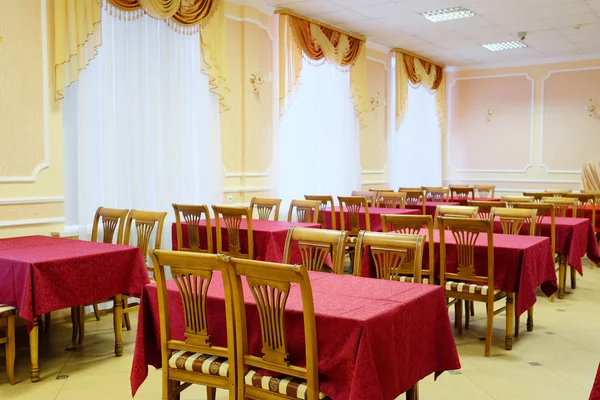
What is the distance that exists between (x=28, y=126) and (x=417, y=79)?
742 centimetres

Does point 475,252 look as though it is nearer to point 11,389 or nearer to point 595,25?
point 11,389

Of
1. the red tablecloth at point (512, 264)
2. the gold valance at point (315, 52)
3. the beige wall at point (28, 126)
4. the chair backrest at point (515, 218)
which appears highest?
the gold valance at point (315, 52)

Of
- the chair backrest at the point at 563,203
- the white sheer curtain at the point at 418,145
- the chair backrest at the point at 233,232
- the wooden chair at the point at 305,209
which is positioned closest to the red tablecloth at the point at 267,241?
the chair backrest at the point at 233,232

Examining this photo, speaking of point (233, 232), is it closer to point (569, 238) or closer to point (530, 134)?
point (569, 238)

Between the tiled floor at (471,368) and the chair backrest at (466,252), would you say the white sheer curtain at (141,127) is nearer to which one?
the tiled floor at (471,368)

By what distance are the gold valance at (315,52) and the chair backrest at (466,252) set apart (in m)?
3.93

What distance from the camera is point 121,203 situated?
18.5 ft

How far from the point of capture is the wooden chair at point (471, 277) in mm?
4055

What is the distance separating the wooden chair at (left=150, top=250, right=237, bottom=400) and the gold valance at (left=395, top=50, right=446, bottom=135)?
325 inches

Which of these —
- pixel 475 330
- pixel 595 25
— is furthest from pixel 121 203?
pixel 595 25

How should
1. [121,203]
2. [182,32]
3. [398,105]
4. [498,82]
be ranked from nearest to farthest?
1. [121,203]
2. [182,32]
3. [398,105]
4. [498,82]

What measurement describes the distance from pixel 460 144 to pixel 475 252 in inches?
328

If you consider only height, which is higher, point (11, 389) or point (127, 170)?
point (127, 170)

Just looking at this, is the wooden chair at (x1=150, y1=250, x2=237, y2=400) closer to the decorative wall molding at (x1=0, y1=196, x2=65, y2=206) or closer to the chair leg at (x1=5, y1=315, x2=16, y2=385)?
the chair leg at (x1=5, y1=315, x2=16, y2=385)
